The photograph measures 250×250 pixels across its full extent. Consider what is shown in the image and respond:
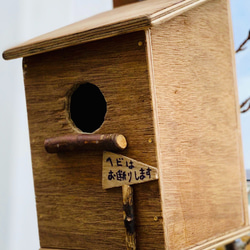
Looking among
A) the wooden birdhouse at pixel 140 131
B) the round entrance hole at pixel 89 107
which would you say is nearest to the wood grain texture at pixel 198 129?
the wooden birdhouse at pixel 140 131

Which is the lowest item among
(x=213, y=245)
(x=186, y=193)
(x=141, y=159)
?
(x=213, y=245)

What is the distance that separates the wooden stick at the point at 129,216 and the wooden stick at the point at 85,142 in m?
0.11

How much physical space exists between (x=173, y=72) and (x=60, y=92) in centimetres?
31

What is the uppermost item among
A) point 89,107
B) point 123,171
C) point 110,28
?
point 110,28

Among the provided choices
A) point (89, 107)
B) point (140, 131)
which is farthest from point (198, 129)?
point (89, 107)

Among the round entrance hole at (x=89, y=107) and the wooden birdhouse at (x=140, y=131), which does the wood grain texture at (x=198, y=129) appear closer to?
the wooden birdhouse at (x=140, y=131)

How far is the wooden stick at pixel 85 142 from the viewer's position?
1.24 metres

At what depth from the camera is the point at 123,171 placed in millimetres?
1264

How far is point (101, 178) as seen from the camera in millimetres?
1322

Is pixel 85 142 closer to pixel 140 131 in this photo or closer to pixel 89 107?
pixel 140 131

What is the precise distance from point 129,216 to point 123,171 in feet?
0.36

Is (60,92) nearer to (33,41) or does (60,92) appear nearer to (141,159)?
(33,41)

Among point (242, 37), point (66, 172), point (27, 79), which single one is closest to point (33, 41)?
point (27, 79)

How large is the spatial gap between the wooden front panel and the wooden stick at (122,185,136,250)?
15 mm
